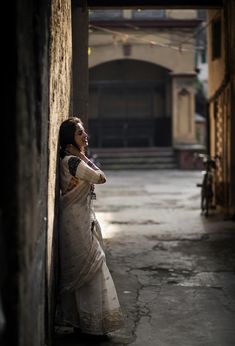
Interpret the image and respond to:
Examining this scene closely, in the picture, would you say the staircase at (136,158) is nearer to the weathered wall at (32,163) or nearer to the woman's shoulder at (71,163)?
Answer: the woman's shoulder at (71,163)

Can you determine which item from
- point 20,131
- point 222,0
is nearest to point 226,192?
point 222,0

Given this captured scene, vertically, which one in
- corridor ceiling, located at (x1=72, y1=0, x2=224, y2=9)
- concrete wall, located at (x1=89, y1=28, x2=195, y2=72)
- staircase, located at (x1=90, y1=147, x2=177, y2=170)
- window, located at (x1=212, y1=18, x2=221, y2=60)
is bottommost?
staircase, located at (x1=90, y1=147, x2=177, y2=170)

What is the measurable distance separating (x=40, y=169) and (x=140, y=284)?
9.98 ft

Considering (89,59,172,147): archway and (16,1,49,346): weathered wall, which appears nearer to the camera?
(16,1,49,346): weathered wall

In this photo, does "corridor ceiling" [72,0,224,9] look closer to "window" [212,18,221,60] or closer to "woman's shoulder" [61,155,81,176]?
"window" [212,18,221,60]

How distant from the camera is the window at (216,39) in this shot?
12.0m

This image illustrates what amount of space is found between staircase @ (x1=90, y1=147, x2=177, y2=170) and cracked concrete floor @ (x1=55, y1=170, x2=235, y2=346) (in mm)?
9787

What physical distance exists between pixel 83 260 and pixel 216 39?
364 inches

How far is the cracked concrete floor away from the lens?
4.43 m

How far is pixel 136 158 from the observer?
23453 mm

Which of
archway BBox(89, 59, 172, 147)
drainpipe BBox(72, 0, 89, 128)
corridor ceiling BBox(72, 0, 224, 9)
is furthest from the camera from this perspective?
archway BBox(89, 59, 172, 147)

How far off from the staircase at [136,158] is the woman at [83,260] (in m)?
18.4

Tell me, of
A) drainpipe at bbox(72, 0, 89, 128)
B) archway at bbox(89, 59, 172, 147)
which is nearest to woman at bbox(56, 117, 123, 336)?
drainpipe at bbox(72, 0, 89, 128)

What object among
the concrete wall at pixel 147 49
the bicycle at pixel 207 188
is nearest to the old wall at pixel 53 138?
the bicycle at pixel 207 188
